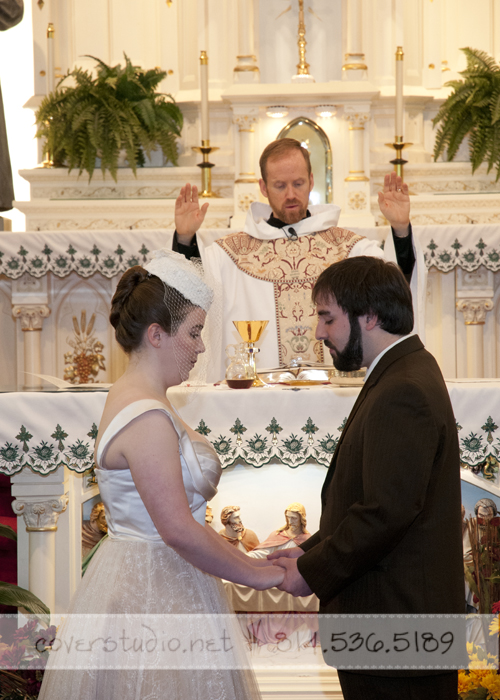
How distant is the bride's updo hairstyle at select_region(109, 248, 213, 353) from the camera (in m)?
2.28

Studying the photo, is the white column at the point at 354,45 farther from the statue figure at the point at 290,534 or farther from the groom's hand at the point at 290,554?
the groom's hand at the point at 290,554

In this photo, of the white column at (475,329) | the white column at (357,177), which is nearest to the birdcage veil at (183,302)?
the white column at (475,329)

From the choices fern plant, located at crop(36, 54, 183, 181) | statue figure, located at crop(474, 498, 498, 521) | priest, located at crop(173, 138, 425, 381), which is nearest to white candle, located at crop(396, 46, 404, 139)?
priest, located at crop(173, 138, 425, 381)

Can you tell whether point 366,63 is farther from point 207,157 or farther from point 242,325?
point 242,325

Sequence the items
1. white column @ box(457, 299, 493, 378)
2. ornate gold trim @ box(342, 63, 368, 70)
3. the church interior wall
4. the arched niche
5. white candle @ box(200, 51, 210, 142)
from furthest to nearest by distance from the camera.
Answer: ornate gold trim @ box(342, 63, 368, 70) < the arched niche < white candle @ box(200, 51, 210, 142) < the church interior wall < white column @ box(457, 299, 493, 378)

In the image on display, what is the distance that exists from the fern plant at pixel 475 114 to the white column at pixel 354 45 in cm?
67

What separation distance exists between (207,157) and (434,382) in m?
3.89

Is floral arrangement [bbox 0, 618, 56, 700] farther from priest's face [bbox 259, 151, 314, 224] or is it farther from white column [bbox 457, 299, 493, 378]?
white column [bbox 457, 299, 493, 378]

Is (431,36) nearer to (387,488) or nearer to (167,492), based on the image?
(387,488)

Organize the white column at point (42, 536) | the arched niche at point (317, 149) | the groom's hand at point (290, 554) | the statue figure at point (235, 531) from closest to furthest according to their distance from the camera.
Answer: the groom's hand at point (290, 554)
the white column at point (42, 536)
the statue figure at point (235, 531)
the arched niche at point (317, 149)

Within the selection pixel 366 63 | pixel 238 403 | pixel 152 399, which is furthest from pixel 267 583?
pixel 366 63

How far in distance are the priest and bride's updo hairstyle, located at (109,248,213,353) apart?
1964 millimetres

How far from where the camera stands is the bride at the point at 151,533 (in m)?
2.19

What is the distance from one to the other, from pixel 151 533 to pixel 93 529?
54.0 inches
